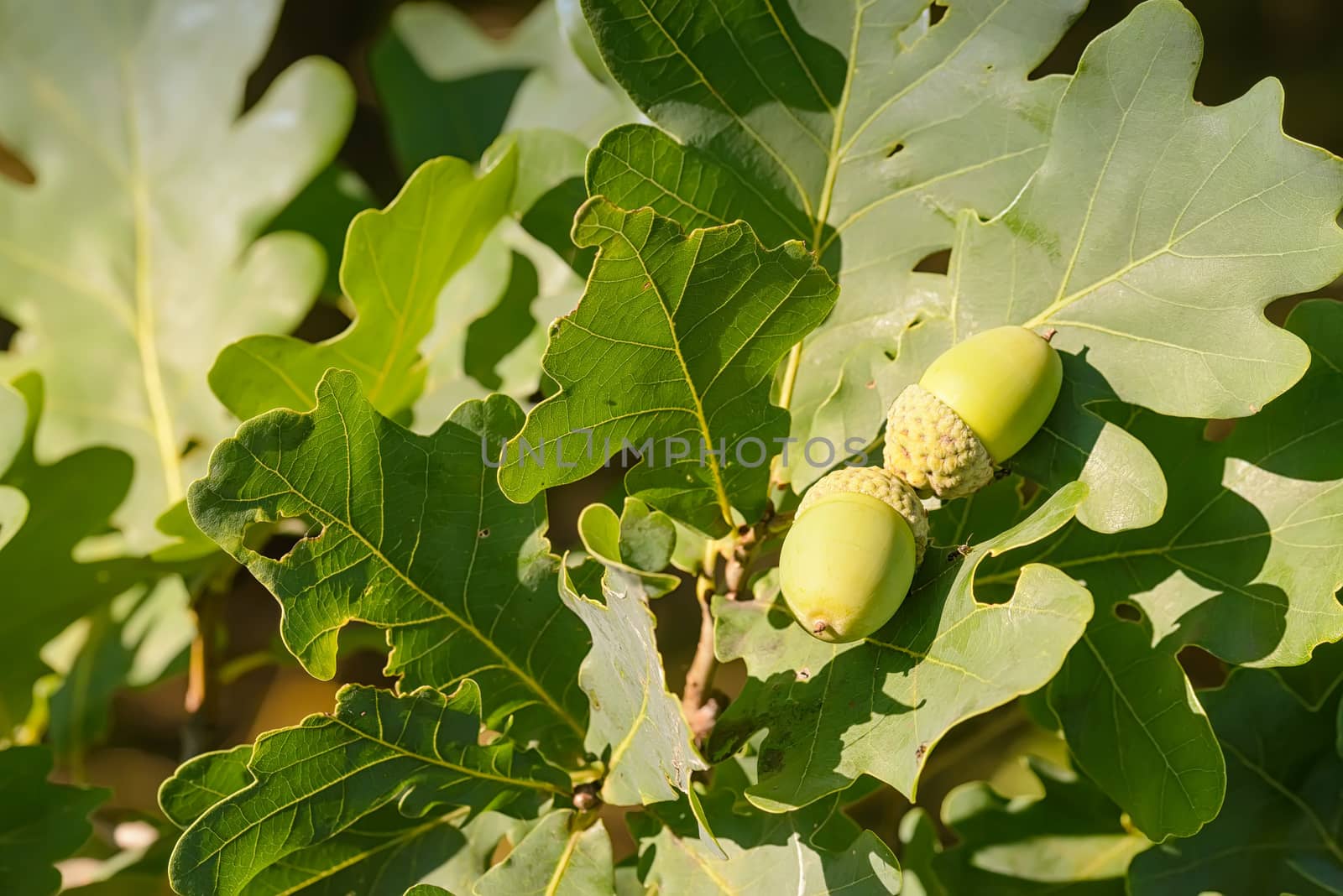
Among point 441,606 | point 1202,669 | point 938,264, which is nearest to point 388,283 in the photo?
point 441,606

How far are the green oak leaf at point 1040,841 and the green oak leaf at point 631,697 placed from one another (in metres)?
0.50

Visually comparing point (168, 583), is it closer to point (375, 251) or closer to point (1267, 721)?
point (375, 251)

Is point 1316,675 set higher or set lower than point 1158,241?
lower

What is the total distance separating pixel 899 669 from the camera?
29.3 inches

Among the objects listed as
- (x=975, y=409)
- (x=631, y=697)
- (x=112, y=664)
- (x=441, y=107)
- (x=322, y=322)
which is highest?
(x=441, y=107)

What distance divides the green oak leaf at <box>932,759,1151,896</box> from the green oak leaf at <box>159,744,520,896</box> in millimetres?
532

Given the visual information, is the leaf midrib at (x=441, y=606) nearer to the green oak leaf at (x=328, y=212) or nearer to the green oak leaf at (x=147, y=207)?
the green oak leaf at (x=147, y=207)

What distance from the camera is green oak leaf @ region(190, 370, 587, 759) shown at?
780 mm

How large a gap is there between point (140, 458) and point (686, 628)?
5.04ft

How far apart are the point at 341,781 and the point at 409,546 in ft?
0.60

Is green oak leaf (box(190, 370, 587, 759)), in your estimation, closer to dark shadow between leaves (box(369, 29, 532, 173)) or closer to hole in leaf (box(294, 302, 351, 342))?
dark shadow between leaves (box(369, 29, 532, 173))

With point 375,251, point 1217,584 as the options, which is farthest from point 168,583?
point 1217,584

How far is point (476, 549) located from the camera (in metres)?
0.88

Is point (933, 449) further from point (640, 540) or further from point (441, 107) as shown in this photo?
point (441, 107)
